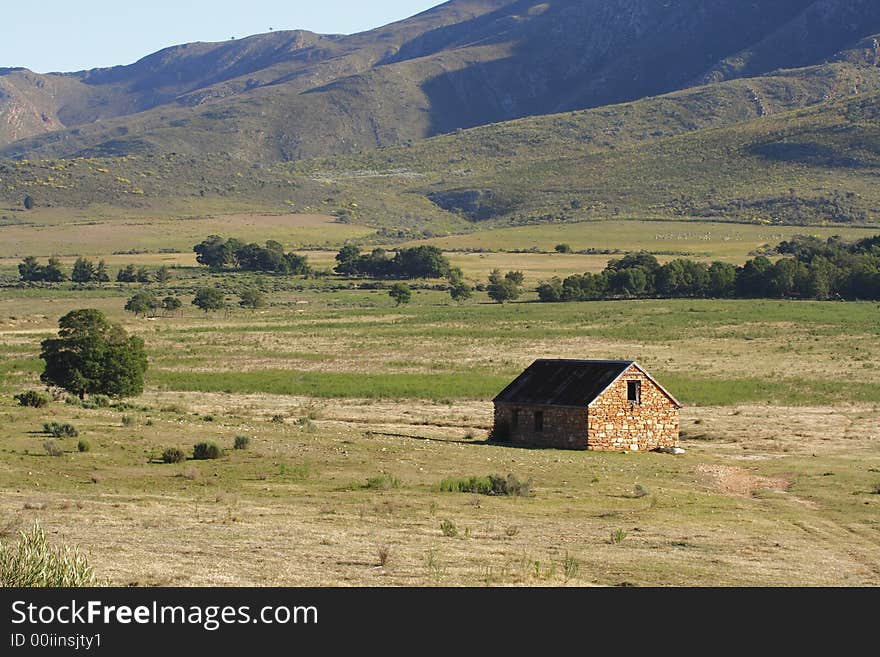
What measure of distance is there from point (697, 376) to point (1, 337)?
39.3 m

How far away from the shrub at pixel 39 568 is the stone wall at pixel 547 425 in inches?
970

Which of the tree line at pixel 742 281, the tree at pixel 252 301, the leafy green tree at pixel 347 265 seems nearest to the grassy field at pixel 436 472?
the tree at pixel 252 301

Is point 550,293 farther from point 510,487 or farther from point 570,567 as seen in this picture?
point 570,567

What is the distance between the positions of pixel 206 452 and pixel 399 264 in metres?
105

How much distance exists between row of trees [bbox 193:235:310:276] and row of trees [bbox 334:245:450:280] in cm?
400

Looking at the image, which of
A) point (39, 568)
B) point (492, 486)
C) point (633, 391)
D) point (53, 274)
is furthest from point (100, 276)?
point (39, 568)

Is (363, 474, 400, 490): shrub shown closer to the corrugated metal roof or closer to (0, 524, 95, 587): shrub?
the corrugated metal roof

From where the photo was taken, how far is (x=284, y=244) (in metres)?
174

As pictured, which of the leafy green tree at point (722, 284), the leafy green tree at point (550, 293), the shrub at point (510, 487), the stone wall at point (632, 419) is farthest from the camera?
the leafy green tree at point (550, 293)

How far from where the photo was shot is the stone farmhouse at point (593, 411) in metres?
40.5

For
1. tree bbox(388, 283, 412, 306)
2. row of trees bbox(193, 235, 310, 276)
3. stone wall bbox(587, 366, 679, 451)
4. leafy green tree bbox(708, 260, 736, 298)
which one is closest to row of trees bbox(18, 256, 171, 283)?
row of trees bbox(193, 235, 310, 276)

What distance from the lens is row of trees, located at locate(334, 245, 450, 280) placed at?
137m

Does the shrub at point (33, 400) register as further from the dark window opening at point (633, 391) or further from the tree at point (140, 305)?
the tree at point (140, 305)
